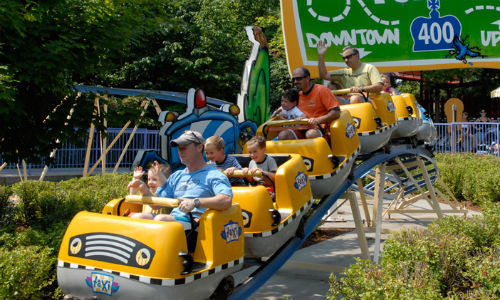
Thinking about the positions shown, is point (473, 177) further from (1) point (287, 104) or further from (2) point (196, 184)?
(2) point (196, 184)

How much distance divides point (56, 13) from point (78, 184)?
4.54 m

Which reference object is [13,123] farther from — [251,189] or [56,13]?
[251,189]

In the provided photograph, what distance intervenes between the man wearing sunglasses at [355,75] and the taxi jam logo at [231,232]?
11.0 ft

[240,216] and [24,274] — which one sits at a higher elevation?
[240,216]

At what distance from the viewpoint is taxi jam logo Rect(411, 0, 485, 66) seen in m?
12.6

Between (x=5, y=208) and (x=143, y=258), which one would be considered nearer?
(x=143, y=258)

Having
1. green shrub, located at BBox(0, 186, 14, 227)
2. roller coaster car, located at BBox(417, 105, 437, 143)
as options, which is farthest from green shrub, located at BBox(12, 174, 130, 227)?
roller coaster car, located at BBox(417, 105, 437, 143)

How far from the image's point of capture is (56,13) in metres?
5.83

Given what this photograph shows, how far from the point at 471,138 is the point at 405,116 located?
31.1ft

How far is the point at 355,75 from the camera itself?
21.6 feet

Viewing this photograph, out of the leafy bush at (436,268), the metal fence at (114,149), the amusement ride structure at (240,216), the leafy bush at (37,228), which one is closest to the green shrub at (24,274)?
the leafy bush at (37,228)

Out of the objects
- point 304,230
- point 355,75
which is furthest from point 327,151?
point 355,75

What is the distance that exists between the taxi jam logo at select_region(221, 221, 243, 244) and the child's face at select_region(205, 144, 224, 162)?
88 centimetres

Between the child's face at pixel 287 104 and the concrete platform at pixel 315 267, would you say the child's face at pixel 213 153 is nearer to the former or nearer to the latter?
the concrete platform at pixel 315 267
